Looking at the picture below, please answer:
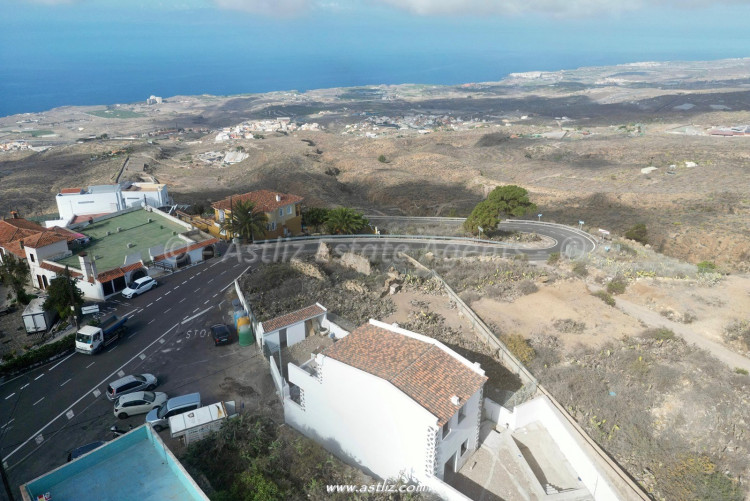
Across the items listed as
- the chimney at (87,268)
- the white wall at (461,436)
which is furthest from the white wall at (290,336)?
the chimney at (87,268)

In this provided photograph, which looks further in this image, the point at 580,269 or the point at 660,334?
the point at 580,269

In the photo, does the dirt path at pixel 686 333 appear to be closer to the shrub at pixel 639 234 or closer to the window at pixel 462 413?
the window at pixel 462 413

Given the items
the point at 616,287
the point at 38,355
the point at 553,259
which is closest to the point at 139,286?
the point at 38,355

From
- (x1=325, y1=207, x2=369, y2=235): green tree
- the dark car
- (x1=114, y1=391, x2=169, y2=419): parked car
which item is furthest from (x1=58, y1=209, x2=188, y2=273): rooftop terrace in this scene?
(x1=114, y1=391, x2=169, y2=419): parked car

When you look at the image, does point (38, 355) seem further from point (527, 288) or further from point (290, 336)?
point (527, 288)

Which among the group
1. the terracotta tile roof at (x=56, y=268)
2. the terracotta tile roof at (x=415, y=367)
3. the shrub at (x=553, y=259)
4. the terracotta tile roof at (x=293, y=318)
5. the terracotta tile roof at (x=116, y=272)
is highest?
the terracotta tile roof at (x=415, y=367)

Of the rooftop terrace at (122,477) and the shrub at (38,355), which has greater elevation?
the rooftop terrace at (122,477)

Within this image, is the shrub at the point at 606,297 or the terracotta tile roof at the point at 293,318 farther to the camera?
the shrub at the point at 606,297
